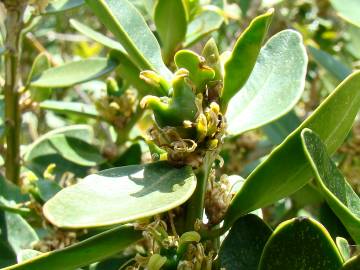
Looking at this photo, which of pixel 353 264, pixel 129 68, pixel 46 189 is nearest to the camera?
pixel 353 264

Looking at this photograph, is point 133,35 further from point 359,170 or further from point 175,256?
point 359,170

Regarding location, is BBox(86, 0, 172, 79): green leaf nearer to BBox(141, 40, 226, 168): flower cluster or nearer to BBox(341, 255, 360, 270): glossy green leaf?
BBox(141, 40, 226, 168): flower cluster

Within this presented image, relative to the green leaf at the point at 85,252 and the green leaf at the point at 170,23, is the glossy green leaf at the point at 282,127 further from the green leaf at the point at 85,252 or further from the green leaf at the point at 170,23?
the green leaf at the point at 85,252

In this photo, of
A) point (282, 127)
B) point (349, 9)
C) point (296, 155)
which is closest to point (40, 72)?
point (282, 127)

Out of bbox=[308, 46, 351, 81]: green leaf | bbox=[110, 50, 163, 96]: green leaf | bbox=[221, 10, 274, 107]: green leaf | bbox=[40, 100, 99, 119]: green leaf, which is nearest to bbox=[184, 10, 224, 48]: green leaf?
bbox=[110, 50, 163, 96]: green leaf

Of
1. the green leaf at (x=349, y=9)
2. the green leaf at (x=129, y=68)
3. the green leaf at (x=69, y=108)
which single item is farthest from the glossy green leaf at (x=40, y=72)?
the green leaf at (x=349, y=9)

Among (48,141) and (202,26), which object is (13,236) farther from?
(202,26)
